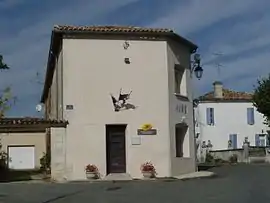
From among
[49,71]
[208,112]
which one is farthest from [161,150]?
[208,112]

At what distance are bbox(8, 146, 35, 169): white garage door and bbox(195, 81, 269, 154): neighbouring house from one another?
21684 mm

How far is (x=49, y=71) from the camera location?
3803 centimetres

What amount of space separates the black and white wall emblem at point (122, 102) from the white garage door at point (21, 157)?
10.2 metres

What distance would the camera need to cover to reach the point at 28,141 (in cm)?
3553

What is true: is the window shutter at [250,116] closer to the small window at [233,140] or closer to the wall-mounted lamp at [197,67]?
the small window at [233,140]

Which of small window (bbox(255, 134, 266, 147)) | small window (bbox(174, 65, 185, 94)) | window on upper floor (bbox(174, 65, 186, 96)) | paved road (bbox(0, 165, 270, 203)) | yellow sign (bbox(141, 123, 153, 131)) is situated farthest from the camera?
small window (bbox(255, 134, 266, 147))

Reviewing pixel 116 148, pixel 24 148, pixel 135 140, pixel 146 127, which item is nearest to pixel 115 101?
pixel 146 127

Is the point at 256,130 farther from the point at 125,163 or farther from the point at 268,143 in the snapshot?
the point at 125,163

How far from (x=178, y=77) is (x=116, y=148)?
5.48 meters

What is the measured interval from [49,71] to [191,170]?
42.5ft

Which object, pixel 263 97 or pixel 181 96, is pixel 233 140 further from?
pixel 181 96

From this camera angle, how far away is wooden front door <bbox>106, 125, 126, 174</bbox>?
27.7m

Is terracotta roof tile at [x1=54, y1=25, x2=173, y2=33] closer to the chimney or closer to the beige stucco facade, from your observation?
the beige stucco facade

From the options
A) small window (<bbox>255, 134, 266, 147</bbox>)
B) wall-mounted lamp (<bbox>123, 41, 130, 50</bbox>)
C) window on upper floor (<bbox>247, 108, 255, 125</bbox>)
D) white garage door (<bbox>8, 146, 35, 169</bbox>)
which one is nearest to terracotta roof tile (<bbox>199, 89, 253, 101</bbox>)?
window on upper floor (<bbox>247, 108, 255, 125</bbox>)
